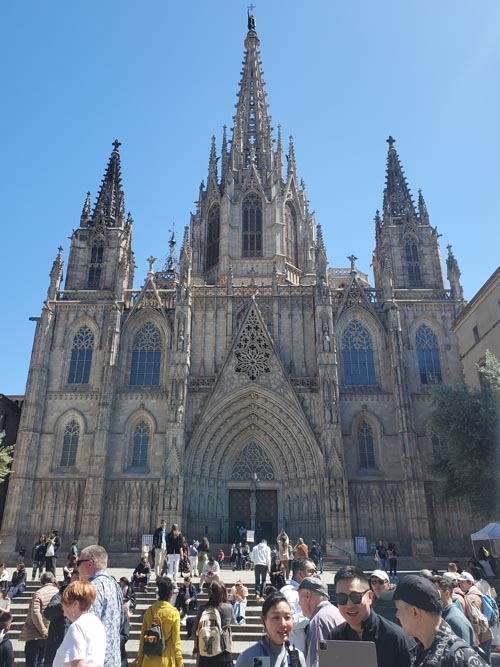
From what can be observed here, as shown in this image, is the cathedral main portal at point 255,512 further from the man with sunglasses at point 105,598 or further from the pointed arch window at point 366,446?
the man with sunglasses at point 105,598

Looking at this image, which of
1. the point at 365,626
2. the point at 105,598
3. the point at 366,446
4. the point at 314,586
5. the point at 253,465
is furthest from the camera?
the point at 253,465

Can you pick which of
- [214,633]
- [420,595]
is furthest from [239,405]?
[420,595]

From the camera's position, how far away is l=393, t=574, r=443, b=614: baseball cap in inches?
120

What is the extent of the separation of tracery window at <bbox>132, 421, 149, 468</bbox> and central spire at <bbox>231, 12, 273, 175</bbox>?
72.4 feet

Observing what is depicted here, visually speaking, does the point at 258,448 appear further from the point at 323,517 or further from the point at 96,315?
the point at 96,315

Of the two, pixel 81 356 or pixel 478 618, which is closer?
pixel 478 618

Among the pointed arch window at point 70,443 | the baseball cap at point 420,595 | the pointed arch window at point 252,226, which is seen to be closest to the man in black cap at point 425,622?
the baseball cap at point 420,595

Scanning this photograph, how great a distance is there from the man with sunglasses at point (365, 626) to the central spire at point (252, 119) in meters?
39.9

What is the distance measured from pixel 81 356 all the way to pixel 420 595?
31.3m

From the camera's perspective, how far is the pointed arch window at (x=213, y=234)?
128ft

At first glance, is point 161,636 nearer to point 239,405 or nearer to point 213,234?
point 239,405

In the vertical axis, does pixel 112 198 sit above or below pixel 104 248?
above

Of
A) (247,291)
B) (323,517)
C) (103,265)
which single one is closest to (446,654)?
(323,517)

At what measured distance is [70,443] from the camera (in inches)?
1183
